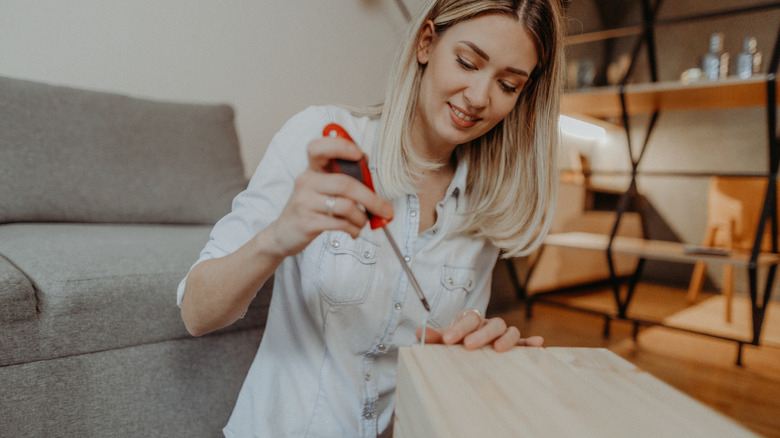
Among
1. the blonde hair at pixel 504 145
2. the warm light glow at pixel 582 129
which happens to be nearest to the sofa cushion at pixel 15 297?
the blonde hair at pixel 504 145

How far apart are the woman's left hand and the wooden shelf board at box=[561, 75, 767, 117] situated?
150 centimetres

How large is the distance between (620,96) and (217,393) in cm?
190

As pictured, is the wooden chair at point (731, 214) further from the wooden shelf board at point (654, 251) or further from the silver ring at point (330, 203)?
the silver ring at point (330, 203)

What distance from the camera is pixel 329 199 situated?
371 millimetres

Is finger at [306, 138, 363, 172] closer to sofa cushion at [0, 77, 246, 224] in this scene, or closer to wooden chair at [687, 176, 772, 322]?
sofa cushion at [0, 77, 246, 224]

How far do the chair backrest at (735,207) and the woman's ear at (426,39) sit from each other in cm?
220

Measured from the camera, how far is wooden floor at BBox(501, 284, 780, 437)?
1.48m

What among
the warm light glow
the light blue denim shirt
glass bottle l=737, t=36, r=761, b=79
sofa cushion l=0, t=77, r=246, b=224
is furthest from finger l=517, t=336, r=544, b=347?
the warm light glow

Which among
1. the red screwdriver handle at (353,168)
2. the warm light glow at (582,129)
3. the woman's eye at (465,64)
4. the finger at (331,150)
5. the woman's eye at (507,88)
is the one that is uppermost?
the warm light glow at (582,129)

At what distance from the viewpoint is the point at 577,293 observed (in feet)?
9.90

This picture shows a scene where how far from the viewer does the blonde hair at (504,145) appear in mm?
657

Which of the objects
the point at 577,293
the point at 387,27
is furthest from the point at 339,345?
the point at 577,293

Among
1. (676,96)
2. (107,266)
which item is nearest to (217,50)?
(107,266)

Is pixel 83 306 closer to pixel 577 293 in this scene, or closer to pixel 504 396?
pixel 504 396
